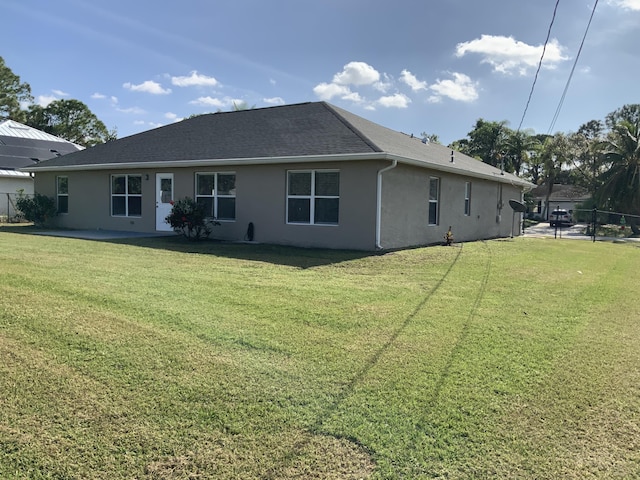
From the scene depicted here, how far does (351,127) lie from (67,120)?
133ft

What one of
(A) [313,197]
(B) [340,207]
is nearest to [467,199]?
(B) [340,207]

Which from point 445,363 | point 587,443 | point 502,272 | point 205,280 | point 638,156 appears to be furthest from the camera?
point 638,156

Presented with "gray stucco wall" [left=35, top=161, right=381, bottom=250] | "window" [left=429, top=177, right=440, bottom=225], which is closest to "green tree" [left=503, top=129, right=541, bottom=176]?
"window" [left=429, top=177, right=440, bottom=225]

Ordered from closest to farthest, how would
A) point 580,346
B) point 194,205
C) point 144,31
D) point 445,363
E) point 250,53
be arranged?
point 445,363 → point 580,346 → point 194,205 → point 144,31 → point 250,53

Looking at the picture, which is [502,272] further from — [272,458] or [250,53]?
[250,53]

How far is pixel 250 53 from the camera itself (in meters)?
19.6

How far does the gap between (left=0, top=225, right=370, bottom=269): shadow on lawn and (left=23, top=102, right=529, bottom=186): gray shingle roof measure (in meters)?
2.41

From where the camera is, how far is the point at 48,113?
1729 inches

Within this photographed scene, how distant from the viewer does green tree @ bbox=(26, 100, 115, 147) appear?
4359cm

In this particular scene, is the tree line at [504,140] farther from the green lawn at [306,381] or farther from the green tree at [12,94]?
the green lawn at [306,381]

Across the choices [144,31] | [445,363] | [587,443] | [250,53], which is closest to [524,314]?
[445,363]

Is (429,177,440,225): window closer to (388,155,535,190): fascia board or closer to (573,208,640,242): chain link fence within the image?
(388,155,535,190): fascia board

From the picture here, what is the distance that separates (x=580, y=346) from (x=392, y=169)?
7.97 m

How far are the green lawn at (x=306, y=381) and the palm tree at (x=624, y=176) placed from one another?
29.9 m
